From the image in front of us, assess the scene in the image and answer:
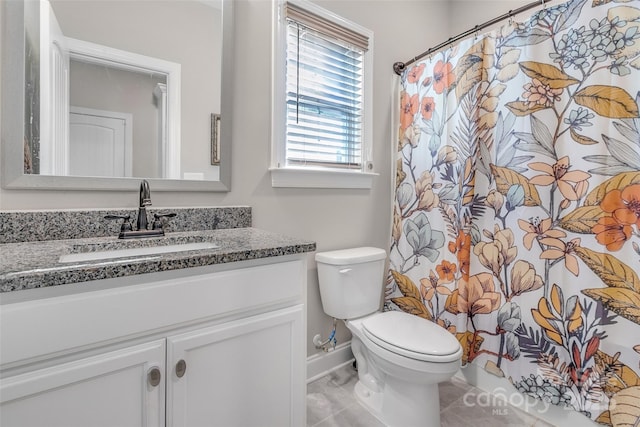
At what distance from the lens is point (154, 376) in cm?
82

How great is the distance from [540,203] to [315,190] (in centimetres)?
108

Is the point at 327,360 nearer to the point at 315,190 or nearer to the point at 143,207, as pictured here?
the point at 315,190

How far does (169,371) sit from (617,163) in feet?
5.61

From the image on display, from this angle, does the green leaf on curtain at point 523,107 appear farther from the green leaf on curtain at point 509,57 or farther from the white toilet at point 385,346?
the white toilet at point 385,346

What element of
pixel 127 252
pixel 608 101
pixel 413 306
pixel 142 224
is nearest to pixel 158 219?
pixel 142 224

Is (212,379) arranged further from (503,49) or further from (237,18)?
(503,49)

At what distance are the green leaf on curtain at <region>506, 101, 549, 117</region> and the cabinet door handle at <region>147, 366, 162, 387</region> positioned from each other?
1.74 metres

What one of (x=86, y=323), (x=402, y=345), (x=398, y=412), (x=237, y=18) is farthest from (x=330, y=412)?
(x=237, y=18)

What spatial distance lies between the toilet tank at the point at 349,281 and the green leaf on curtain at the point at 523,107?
959 millimetres

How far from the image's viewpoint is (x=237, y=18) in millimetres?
1439

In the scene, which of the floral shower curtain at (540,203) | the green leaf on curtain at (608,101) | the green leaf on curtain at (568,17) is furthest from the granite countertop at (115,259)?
the green leaf on curtain at (568,17)

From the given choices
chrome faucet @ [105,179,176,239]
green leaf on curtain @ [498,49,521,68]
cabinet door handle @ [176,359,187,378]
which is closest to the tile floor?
cabinet door handle @ [176,359,187,378]

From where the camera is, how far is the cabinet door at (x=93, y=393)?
0.68 m

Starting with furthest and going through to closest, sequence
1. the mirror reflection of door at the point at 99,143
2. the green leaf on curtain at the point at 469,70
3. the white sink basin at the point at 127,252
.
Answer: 1. the green leaf on curtain at the point at 469,70
2. the mirror reflection of door at the point at 99,143
3. the white sink basin at the point at 127,252
